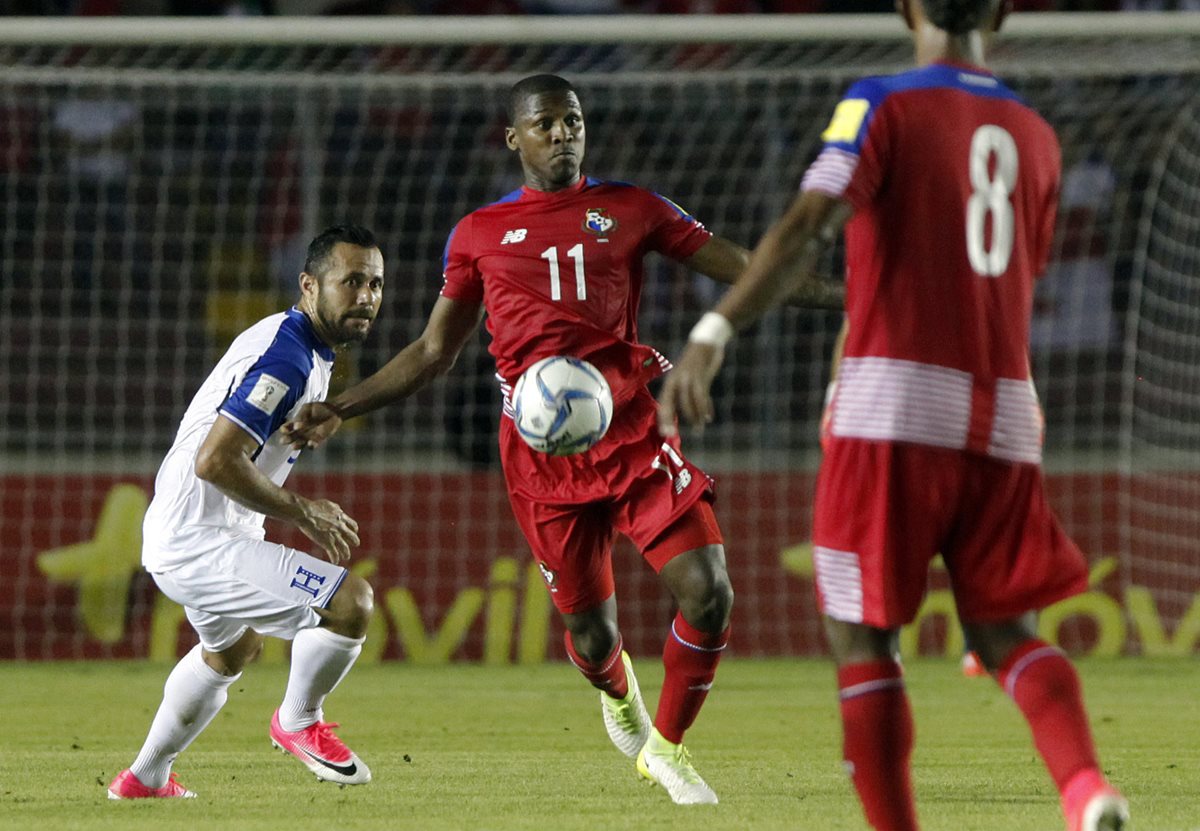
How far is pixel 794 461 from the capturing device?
12078 millimetres

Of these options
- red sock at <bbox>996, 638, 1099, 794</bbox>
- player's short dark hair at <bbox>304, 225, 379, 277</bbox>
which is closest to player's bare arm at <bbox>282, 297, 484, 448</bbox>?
player's short dark hair at <bbox>304, 225, 379, 277</bbox>

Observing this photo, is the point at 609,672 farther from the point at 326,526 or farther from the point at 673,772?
the point at 326,526

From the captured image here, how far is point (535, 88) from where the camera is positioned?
5.64 m

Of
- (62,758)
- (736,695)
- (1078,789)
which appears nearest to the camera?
(1078,789)

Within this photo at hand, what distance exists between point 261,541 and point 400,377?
0.68 meters

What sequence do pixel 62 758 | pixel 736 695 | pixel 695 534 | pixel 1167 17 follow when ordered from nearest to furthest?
1. pixel 695 534
2. pixel 62 758
3. pixel 736 695
4. pixel 1167 17

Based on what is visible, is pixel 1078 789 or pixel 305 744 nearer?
pixel 1078 789

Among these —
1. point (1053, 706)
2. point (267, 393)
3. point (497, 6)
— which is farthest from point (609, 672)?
point (497, 6)

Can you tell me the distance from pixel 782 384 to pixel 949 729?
510 cm

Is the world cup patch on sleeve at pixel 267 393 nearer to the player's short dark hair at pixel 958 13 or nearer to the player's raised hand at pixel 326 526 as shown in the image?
the player's raised hand at pixel 326 526

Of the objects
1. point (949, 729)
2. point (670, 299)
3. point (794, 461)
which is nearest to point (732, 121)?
→ point (670, 299)

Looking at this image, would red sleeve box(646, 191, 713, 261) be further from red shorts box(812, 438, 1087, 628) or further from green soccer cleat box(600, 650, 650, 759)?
red shorts box(812, 438, 1087, 628)

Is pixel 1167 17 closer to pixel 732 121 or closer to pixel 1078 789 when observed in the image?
pixel 732 121

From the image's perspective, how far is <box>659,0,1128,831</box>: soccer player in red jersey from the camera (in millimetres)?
3373
